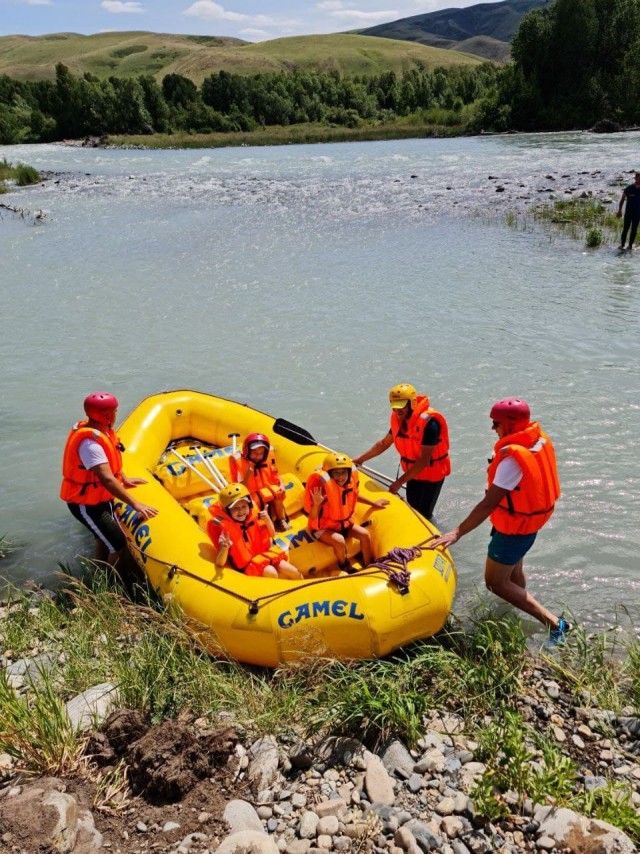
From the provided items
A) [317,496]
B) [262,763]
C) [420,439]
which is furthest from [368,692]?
[420,439]

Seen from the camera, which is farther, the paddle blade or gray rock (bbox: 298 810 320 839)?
the paddle blade

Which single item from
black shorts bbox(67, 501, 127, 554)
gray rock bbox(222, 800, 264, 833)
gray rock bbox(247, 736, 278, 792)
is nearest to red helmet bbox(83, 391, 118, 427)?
black shorts bbox(67, 501, 127, 554)

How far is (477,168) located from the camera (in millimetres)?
24844

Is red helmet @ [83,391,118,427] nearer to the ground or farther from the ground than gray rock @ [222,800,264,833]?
farther from the ground

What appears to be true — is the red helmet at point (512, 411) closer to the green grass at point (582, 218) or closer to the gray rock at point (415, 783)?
the gray rock at point (415, 783)

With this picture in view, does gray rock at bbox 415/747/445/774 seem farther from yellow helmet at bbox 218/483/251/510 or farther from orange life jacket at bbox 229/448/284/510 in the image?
orange life jacket at bbox 229/448/284/510

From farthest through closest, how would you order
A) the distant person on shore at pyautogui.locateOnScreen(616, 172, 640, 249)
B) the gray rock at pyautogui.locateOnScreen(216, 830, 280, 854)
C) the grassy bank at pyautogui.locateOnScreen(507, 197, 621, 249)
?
the grassy bank at pyautogui.locateOnScreen(507, 197, 621, 249) < the distant person on shore at pyautogui.locateOnScreen(616, 172, 640, 249) < the gray rock at pyautogui.locateOnScreen(216, 830, 280, 854)

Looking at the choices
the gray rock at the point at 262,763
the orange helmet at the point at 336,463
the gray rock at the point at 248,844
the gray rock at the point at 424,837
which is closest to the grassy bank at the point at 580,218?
the orange helmet at the point at 336,463

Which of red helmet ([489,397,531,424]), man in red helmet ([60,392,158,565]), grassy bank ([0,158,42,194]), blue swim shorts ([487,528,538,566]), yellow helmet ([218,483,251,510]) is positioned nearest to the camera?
red helmet ([489,397,531,424])

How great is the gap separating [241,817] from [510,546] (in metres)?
2.07

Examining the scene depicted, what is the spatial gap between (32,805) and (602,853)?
216cm

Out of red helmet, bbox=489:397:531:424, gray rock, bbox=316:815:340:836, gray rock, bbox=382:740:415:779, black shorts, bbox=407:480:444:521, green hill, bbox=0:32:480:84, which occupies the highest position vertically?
green hill, bbox=0:32:480:84

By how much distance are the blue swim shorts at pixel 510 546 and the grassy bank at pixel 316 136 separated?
137 ft

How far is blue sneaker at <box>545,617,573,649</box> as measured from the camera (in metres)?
3.90
